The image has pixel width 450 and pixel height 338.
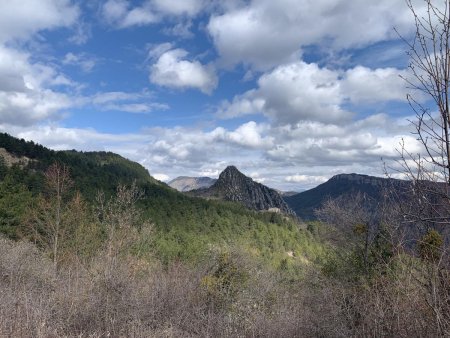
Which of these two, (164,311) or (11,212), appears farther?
(11,212)

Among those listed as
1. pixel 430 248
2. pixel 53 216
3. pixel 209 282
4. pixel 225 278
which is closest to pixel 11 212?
pixel 53 216

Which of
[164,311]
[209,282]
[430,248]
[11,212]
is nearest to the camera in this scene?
[430,248]

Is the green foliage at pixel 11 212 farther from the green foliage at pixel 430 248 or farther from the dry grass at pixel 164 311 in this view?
the green foliage at pixel 430 248

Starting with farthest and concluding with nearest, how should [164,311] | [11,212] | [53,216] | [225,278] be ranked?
[11,212]
[53,216]
[225,278]
[164,311]

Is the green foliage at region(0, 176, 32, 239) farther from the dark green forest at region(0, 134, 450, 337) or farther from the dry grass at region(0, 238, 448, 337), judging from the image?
the dry grass at region(0, 238, 448, 337)

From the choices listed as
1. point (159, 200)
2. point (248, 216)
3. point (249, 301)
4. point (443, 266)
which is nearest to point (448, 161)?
point (443, 266)

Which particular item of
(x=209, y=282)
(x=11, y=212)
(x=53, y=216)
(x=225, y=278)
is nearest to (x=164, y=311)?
(x=209, y=282)

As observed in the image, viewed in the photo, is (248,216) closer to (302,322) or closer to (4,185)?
(4,185)

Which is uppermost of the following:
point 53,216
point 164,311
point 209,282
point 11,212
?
point 11,212

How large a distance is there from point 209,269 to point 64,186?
14761 millimetres

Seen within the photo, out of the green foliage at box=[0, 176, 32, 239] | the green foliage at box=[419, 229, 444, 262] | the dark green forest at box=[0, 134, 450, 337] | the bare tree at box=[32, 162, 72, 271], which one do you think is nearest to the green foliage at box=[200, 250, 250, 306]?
the dark green forest at box=[0, 134, 450, 337]

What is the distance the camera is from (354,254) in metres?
23.8

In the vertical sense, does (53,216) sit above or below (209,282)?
above

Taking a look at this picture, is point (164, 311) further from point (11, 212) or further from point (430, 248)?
point (11, 212)
